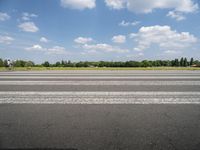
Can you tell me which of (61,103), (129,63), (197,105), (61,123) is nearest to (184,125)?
(197,105)

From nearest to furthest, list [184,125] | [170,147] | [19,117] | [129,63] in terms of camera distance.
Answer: [170,147], [184,125], [19,117], [129,63]

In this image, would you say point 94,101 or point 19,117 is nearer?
point 19,117

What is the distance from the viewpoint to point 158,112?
18.0 feet

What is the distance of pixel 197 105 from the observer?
6418 millimetres

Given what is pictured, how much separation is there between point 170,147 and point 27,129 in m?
3.22

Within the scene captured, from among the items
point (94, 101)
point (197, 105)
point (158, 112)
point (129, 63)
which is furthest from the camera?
point (129, 63)

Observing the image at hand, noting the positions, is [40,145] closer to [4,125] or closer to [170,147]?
[4,125]

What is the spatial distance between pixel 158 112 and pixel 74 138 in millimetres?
3037

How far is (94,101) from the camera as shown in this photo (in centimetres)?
701

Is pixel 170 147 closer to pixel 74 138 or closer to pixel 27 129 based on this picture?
pixel 74 138

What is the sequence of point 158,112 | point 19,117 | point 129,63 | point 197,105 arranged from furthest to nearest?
point 129,63, point 197,105, point 158,112, point 19,117

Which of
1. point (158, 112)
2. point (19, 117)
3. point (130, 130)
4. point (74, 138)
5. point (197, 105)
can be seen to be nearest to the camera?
point (74, 138)

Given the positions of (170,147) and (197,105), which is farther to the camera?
(197,105)

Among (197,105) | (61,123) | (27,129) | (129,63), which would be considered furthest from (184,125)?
(129,63)
